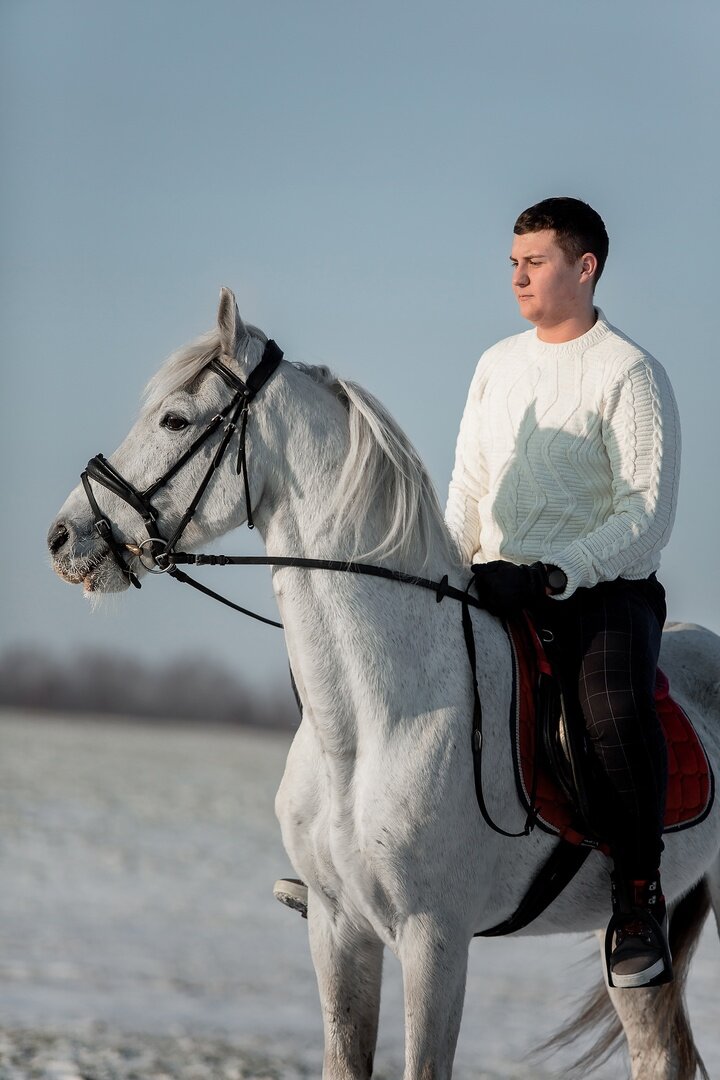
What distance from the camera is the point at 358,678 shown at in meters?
3.00

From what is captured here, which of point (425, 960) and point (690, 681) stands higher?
point (690, 681)

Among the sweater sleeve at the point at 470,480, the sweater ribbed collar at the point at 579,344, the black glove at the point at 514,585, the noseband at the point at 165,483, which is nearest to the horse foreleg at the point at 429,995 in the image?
the black glove at the point at 514,585

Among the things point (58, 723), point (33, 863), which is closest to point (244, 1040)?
point (33, 863)

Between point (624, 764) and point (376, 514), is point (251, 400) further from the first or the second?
point (624, 764)

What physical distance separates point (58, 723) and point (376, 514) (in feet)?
77.5

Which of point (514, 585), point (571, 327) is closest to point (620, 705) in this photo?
point (514, 585)

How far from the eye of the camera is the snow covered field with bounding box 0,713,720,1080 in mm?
6422

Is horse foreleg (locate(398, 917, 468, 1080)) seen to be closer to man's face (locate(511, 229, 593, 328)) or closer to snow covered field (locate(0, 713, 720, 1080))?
man's face (locate(511, 229, 593, 328))

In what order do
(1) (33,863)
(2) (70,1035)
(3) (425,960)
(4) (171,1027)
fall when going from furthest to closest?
(1) (33,863), (4) (171,1027), (2) (70,1035), (3) (425,960)

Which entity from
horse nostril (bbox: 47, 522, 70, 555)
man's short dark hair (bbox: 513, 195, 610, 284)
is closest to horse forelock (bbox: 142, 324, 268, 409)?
horse nostril (bbox: 47, 522, 70, 555)

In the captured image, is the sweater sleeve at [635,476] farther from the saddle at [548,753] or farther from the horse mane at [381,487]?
the horse mane at [381,487]

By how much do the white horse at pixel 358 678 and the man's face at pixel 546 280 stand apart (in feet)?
2.74

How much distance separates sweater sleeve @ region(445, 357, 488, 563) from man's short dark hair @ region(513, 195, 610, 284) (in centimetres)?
53

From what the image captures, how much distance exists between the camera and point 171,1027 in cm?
716
